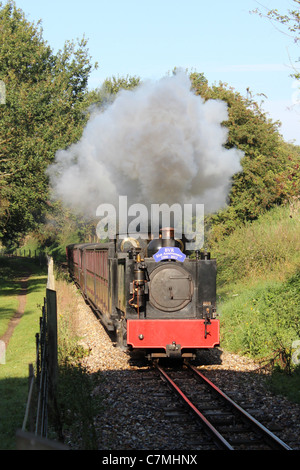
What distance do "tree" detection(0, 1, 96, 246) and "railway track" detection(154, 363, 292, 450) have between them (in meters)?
18.4

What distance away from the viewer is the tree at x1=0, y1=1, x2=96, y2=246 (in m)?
27.0

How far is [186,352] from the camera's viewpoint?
10.2m

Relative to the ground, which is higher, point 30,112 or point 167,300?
point 30,112

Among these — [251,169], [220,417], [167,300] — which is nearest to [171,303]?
[167,300]

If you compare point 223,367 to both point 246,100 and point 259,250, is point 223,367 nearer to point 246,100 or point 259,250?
point 259,250

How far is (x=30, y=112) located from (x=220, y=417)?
2581cm

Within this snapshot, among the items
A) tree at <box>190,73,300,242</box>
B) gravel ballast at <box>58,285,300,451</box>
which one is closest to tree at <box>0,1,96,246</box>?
tree at <box>190,73,300,242</box>

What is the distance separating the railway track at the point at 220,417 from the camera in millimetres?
5980

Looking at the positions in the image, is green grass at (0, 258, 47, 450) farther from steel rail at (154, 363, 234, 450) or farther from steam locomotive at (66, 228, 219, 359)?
steel rail at (154, 363, 234, 450)

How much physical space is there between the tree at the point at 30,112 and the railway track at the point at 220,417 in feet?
60.4

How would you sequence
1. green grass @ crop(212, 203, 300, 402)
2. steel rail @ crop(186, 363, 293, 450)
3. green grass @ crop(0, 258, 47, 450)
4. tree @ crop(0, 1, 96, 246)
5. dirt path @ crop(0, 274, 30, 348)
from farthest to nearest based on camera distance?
1. tree @ crop(0, 1, 96, 246)
2. dirt path @ crop(0, 274, 30, 348)
3. green grass @ crop(212, 203, 300, 402)
4. green grass @ crop(0, 258, 47, 450)
5. steel rail @ crop(186, 363, 293, 450)

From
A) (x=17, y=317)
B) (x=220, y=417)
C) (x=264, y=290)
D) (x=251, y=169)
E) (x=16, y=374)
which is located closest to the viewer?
(x=220, y=417)

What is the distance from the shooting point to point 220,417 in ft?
23.1

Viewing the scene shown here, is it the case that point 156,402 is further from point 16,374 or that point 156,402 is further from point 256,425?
point 16,374
